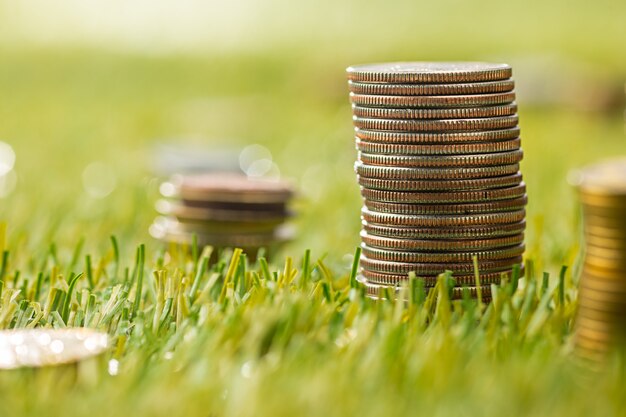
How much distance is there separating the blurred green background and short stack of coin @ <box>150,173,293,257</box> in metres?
0.24

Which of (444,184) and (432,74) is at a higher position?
(432,74)

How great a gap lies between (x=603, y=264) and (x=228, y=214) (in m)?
1.73

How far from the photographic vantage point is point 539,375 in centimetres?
224

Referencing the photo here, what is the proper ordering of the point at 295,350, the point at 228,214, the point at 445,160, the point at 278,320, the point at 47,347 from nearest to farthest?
the point at 47,347 → the point at 295,350 → the point at 278,320 → the point at 445,160 → the point at 228,214

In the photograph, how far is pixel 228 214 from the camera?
3859mm

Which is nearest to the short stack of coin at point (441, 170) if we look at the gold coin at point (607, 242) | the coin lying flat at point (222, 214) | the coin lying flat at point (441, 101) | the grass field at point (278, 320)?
the coin lying flat at point (441, 101)

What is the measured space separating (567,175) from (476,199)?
127 inches

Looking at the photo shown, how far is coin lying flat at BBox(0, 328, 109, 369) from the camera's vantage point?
2191mm

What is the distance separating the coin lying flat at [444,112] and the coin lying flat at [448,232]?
254 mm

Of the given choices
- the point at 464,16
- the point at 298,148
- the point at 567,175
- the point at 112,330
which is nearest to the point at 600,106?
the point at 298,148

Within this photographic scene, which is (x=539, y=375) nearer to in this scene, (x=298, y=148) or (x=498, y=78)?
(x=498, y=78)

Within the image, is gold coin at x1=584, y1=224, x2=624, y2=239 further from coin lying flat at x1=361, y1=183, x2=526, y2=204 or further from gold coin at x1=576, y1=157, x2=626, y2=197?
coin lying flat at x1=361, y1=183, x2=526, y2=204

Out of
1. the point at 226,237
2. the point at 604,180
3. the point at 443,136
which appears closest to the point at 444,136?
the point at 443,136

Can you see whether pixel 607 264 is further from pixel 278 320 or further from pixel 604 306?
pixel 278 320
